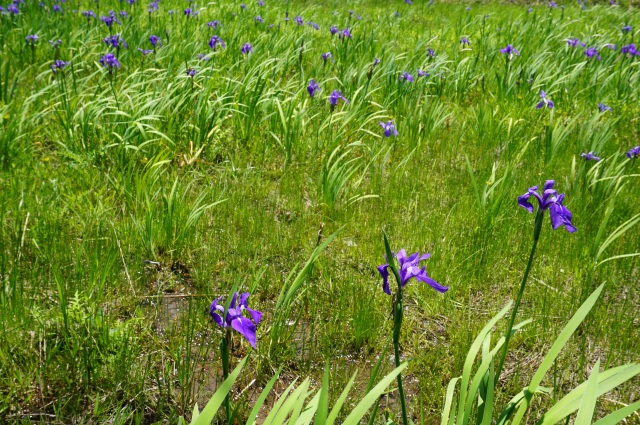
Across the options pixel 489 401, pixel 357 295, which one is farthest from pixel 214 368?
pixel 489 401

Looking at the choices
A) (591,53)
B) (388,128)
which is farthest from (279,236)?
(591,53)

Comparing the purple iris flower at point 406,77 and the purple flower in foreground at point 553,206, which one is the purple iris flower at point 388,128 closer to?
the purple iris flower at point 406,77

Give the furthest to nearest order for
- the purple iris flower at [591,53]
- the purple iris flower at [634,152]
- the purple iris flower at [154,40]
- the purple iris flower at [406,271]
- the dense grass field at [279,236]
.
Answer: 1. the purple iris flower at [591,53]
2. the purple iris flower at [154,40]
3. the purple iris flower at [634,152]
4. the dense grass field at [279,236]
5. the purple iris flower at [406,271]

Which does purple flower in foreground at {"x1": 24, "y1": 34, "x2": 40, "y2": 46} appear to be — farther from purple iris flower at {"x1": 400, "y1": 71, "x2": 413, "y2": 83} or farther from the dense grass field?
purple iris flower at {"x1": 400, "y1": 71, "x2": 413, "y2": 83}

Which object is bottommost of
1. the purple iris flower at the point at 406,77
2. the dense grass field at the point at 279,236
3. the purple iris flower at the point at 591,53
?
the dense grass field at the point at 279,236

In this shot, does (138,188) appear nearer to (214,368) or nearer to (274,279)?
(274,279)

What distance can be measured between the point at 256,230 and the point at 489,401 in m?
1.73

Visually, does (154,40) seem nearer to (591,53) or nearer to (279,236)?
(279,236)

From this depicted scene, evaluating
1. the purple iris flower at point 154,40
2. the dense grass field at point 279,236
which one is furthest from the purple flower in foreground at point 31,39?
the purple iris flower at point 154,40

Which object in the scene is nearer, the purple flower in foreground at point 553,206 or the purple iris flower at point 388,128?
the purple flower in foreground at point 553,206

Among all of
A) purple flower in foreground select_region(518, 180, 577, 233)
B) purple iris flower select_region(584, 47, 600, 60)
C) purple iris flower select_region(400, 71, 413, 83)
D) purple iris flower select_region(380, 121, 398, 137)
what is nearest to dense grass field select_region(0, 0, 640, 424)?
purple iris flower select_region(400, 71, 413, 83)

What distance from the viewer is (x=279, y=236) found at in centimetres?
276

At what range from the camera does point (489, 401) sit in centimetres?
127

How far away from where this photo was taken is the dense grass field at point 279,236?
1948mm
